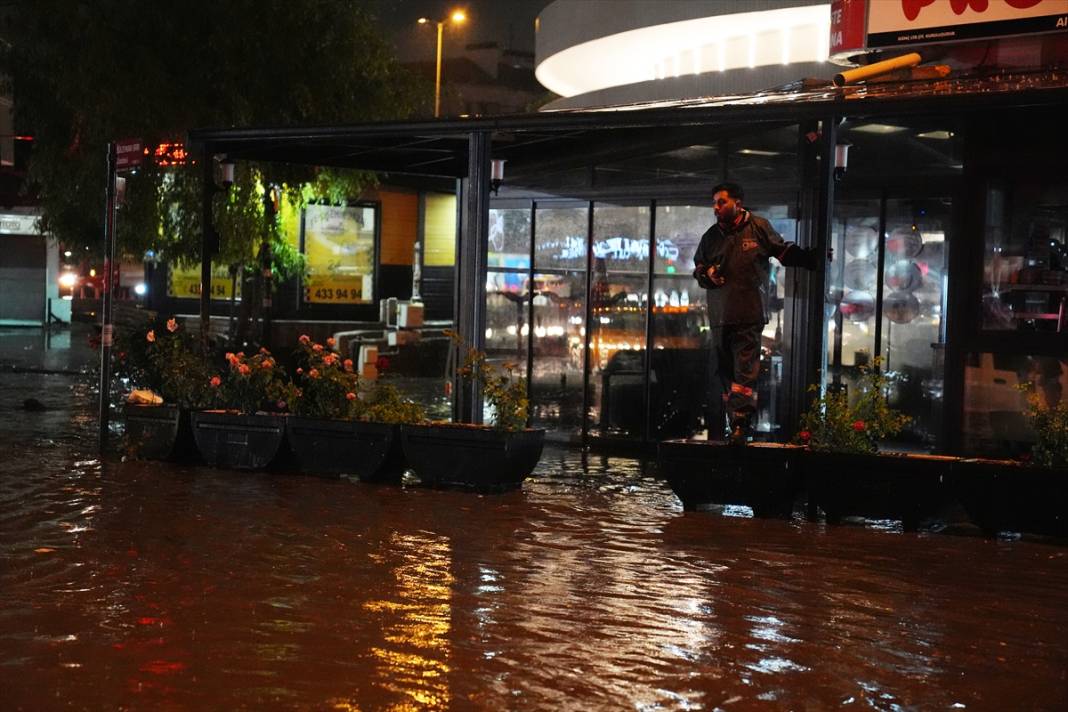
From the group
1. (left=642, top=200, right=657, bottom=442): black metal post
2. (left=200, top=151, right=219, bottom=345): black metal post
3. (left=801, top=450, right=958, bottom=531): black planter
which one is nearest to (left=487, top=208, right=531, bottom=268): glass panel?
(left=642, top=200, right=657, bottom=442): black metal post

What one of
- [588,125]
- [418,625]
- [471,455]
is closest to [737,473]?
[471,455]

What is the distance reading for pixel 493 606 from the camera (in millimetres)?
7832

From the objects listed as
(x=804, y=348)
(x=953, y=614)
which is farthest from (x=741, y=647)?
(x=804, y=348)

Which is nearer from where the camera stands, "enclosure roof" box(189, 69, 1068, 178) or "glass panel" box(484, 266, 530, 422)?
"enclosure roof" box(189, 69, 1068, 178)

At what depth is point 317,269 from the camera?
32781 mm

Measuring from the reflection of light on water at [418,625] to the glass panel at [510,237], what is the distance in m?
8.21

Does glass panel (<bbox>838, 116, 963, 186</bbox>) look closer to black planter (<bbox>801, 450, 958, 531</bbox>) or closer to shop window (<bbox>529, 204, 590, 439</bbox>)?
shop window (<bbox>529, 204, 590, 439</bbox>)

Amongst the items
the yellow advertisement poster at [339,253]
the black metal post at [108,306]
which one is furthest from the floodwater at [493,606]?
the yellow advertisement poster at [339,253]

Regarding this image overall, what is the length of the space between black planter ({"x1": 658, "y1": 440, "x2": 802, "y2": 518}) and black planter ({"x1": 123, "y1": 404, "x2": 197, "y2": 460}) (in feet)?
16.5

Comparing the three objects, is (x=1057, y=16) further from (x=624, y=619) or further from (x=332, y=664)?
(x=332, y=664)

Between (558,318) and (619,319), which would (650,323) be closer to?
(619,319)

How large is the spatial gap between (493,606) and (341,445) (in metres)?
5.30

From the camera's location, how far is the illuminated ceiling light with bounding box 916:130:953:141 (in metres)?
14.0

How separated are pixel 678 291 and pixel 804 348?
6.17 ft
